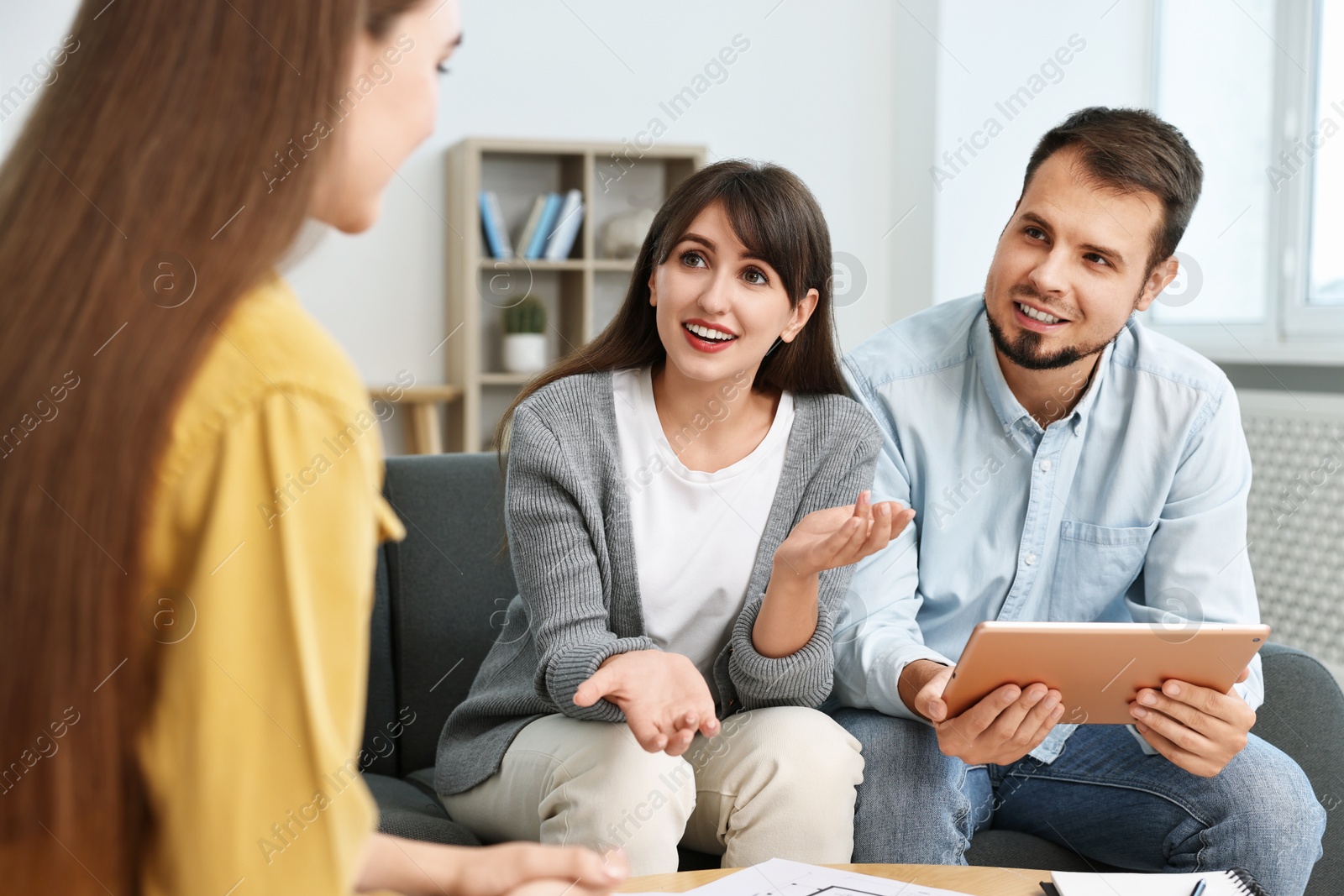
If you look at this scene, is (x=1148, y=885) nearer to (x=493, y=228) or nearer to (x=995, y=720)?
(x=995, y=720)

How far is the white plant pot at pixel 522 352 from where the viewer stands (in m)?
3.64

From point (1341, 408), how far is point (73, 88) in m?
2.84

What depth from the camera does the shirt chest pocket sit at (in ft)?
5.06

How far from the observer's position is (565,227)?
3.66 meters

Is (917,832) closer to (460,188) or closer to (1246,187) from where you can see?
(1246,187)

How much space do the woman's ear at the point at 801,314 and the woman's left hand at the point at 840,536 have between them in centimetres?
33

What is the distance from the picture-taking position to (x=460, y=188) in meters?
3.61

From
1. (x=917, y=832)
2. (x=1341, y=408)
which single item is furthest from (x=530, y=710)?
(x=1341, y=408)

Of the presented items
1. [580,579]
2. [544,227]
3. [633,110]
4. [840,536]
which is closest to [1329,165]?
[633,110]

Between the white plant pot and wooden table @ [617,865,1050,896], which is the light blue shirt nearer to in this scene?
wooden table @ [617,865,1050,896]

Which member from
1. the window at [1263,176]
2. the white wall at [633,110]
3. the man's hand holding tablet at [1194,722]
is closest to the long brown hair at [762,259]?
the man's hand holding tablet at [1194,722]

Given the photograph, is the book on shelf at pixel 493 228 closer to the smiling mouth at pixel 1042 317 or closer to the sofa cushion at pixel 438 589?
the sofa cushion at pixel 438 589

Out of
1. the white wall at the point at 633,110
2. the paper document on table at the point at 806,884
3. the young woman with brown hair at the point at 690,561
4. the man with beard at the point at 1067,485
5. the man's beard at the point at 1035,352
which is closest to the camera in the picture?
the paper document on table at the point at 806,884

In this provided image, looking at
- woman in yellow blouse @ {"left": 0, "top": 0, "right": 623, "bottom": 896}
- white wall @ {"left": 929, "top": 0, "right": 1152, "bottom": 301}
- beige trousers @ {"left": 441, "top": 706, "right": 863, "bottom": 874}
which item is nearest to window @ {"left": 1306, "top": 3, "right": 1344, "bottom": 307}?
white wall @ {"left": 929, "top": 0, "right": 1152, "bottom": 301}
